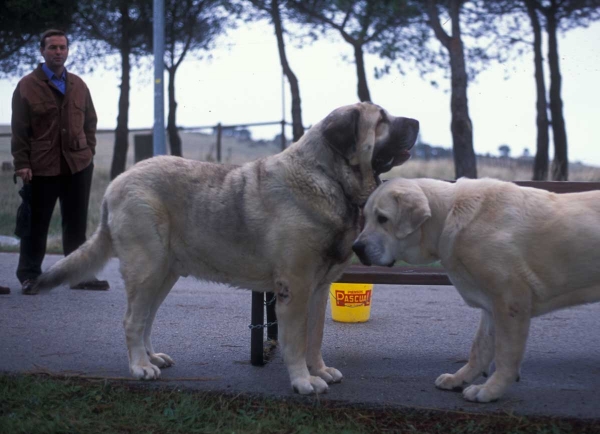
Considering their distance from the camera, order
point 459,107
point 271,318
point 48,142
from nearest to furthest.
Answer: point 271,318 → point 48,142 → point 459,107

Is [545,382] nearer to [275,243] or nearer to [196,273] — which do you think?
[275,243]

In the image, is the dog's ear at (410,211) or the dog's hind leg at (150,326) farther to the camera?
the dog's hind leg at (150,326)

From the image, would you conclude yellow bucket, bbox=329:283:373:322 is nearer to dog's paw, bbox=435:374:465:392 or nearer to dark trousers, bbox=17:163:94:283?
dog's paw, bbox=435:374:465:392

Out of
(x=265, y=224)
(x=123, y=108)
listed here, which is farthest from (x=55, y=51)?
(x=123, y=108)

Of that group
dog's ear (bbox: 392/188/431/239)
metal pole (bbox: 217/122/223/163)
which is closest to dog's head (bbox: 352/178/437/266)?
dog's ear (bbox: 392/188/431/239)

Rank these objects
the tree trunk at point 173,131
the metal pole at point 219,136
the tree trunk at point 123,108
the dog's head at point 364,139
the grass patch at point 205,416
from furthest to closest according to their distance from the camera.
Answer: the metal pole at point 219,136
the tree trunk at point 173,131
the tree trunk at point 123,108
the dog's head at point 364,139
the grass patch at point 205,416

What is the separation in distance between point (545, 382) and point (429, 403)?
0.88 m

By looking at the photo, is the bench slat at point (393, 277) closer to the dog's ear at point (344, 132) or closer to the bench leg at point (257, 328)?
the bench leg at point (257, 328)

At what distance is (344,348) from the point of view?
498 centimetres

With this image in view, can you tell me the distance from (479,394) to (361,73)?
1022cm

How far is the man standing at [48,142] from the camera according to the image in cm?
645

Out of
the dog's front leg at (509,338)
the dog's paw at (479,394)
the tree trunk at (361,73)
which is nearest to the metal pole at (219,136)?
the tree trunk at (361,73)

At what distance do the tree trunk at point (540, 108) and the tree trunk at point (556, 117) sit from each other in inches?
6.1

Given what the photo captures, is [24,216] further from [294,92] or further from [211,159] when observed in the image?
[211,159]
